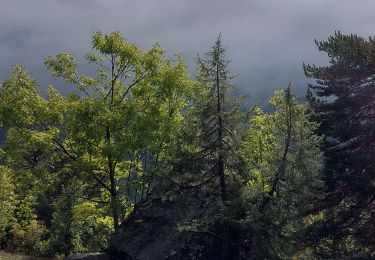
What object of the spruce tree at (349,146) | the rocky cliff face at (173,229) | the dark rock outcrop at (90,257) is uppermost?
the spruce tree at (349,146)

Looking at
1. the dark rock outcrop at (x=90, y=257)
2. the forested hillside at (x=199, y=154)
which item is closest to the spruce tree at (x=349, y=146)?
the forested hillside at (x=199, y=154)

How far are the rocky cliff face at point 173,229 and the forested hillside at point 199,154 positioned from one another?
6 cm

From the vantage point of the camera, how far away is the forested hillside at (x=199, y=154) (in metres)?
21.7

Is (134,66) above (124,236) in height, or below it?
above

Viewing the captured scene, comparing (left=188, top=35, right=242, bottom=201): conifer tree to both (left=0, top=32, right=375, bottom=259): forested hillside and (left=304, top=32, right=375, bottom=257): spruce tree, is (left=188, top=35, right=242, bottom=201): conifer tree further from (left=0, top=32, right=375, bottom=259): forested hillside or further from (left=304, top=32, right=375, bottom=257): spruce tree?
(left=304, top=32, right=375, bottom=257): spruce tree

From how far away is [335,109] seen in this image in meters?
28.5

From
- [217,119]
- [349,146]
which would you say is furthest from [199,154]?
[349,146]

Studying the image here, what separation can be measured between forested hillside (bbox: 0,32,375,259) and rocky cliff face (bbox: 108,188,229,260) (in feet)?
0.21

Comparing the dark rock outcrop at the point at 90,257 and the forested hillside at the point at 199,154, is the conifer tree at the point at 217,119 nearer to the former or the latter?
the forested hillside at the point at 199,154

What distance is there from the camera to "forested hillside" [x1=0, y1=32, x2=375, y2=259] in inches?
854

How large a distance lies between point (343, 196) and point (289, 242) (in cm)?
740

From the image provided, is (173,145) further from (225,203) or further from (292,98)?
(292,98)

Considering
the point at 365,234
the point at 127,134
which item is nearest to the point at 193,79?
the point at 127,134

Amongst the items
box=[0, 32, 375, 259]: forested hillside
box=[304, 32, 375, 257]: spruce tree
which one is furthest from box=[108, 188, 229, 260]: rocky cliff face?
box=[304, 32, 375, 257]: spruce tree
